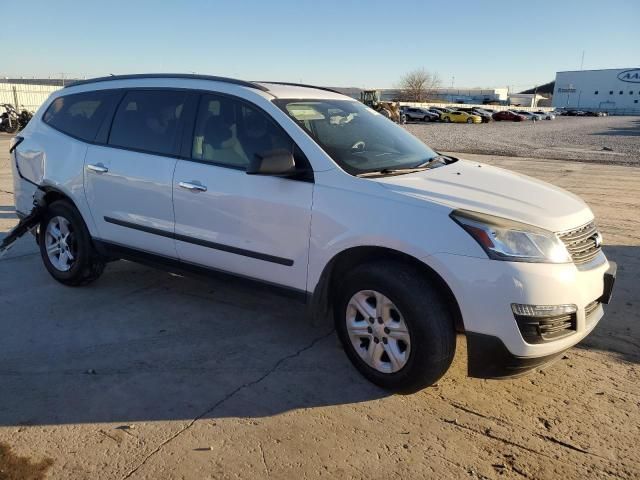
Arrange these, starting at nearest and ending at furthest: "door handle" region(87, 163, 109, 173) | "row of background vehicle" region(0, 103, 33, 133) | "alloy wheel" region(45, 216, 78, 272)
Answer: "door handle" region(87, 163, 109, 173), "alloy wheel" region(45, 216, 78, 272), "row of background vehicle" region(0, 103, 33, 133)

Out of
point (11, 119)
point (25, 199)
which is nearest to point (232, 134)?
point (25, 199)

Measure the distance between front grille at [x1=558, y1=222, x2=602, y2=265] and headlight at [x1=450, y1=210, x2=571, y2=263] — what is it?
10 cm

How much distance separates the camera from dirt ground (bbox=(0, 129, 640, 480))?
2.82 metres

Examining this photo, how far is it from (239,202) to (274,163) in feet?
1.57

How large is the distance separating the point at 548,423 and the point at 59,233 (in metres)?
4.34

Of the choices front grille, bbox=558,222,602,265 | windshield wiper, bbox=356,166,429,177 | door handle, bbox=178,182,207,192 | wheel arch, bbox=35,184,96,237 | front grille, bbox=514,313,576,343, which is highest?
windshield wiper, bbox=356,166,429,177

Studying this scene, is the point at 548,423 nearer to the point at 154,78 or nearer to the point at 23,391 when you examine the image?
the point at 23,391

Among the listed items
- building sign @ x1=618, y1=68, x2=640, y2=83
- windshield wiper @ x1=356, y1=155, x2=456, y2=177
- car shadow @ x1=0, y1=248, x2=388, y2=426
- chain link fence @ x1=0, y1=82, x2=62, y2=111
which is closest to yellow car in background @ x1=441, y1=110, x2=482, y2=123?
chain link fence @ x1=0, y1=82, x2=62, y2=111

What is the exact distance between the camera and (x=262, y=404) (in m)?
3.32

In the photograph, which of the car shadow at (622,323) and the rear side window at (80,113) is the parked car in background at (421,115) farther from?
the rear side window at (80,113)

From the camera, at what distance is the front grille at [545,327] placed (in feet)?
9.77

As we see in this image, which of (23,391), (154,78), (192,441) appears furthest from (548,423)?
(154,78)

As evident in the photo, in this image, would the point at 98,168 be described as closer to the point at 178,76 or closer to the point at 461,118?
the point at 178,76

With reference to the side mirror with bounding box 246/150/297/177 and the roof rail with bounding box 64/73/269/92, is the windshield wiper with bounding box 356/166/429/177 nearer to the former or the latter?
the side mirror with bounding box 246/150/297/177
